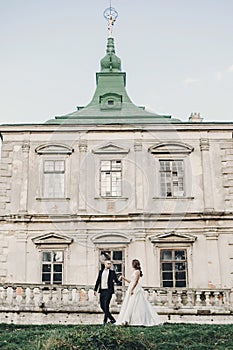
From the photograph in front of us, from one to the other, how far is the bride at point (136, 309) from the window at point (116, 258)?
866 cm

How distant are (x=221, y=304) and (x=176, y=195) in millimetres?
6768

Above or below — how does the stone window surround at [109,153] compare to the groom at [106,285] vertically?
above

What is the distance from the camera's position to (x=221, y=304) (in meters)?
16.7

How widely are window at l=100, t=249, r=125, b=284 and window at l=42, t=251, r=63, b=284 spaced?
1665 mm

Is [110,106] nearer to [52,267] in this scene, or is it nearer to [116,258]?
[116,258]

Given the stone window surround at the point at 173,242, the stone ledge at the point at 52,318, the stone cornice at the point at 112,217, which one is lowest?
the stone ledge at the point at 52,318

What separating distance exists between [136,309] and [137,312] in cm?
7

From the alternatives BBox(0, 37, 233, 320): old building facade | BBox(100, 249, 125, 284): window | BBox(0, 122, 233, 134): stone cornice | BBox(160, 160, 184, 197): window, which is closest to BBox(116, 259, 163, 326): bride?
BBox(0, 37, 233, 320): old building facade

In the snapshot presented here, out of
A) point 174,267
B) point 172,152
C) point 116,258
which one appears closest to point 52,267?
point 116,258

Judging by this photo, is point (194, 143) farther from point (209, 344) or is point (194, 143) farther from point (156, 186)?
point (209, 344)

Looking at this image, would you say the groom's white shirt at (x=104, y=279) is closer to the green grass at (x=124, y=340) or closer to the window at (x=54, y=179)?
the green grass at (x=124, y=340)

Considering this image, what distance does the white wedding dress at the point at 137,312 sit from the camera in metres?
12.5

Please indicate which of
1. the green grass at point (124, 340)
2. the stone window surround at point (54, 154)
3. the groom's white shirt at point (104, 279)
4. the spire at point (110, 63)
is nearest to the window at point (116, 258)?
the stone window surround at point (54, 154)

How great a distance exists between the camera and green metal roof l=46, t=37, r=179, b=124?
80.3ft
